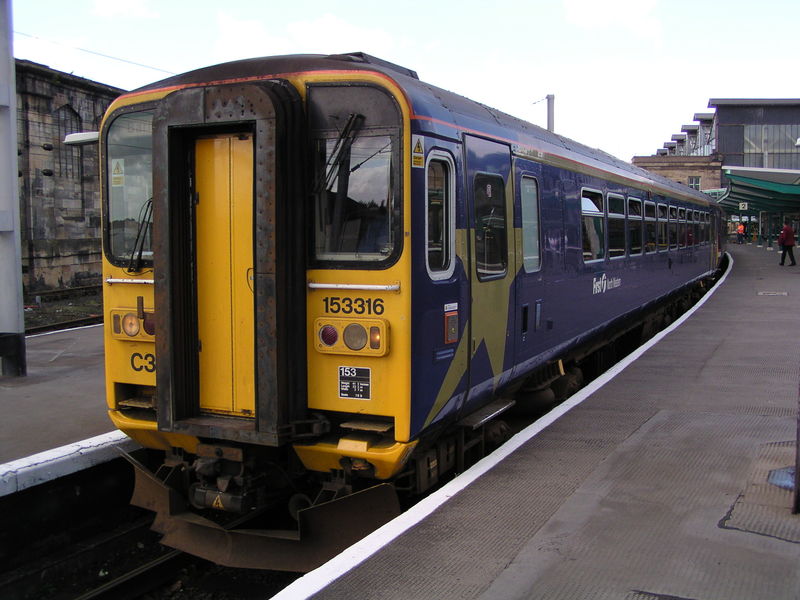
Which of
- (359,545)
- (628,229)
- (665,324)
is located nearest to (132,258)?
(359,545)

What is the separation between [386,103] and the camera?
168 inches

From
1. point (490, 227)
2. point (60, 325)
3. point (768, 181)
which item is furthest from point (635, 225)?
point (768, 181)

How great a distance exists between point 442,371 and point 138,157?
96.8 inches

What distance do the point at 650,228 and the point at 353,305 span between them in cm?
853

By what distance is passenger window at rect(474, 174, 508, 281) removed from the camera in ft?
17.0

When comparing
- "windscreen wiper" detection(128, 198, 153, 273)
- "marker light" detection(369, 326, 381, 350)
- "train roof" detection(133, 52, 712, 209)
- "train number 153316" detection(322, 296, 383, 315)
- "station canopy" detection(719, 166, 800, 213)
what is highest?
"station canopy" detection(719, 166, 800, 213)

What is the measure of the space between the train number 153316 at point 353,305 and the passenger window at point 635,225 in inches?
264

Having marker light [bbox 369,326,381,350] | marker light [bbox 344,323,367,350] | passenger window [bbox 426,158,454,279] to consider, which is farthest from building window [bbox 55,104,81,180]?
marker light [bbox 369,326,381,350]

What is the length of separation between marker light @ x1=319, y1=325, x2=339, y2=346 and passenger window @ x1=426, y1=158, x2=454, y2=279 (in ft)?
2.23

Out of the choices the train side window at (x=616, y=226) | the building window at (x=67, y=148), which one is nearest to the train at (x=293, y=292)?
the train side window at (x=616, y=226)

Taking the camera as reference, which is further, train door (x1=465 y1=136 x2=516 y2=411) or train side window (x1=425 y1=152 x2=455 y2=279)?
train door (x1=465 y1=136 x2=516 y2=411)

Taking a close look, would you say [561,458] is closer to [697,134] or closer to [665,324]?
[665,324]

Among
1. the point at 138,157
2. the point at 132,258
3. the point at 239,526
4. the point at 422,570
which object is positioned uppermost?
the point at 138,157

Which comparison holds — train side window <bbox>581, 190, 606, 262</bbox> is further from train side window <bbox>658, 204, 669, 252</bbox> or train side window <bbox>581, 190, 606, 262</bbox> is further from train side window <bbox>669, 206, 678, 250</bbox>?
train side window <bbox>669, 206, 678, 250</bbox>
